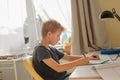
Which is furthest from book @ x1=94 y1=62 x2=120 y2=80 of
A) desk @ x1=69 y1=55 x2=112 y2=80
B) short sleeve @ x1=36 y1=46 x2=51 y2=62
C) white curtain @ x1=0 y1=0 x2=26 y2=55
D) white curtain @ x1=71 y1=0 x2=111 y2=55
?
white curtain @ x1=0 y1=0 x2=26 y2=55

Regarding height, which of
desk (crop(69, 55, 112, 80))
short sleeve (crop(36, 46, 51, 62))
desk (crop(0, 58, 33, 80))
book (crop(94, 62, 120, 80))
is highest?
short sleeve (crop(36, 46, 51, 62))

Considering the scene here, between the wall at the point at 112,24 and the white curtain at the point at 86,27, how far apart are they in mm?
84

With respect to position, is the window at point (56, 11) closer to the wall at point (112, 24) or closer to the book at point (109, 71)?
the wall at point (112, 24)

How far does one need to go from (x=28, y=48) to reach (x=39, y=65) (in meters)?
1.14

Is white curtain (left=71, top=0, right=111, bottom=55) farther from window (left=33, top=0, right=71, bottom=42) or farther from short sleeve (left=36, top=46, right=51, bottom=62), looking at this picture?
short sleeve (left=36, top=46, right=51, bottom=62)

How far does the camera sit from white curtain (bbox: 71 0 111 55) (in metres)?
2.54

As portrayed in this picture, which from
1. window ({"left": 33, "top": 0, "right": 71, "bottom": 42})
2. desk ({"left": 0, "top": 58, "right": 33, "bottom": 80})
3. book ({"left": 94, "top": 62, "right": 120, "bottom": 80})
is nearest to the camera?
book ({"left": 94, "top": 62, "right": 120, "bottom": 80})

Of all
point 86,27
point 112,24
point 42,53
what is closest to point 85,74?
point 42,53

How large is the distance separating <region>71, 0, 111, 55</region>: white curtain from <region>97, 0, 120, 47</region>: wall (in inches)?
3.3

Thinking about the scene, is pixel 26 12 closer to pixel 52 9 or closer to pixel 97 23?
pixel 52 9

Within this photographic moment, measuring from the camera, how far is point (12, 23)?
290cm

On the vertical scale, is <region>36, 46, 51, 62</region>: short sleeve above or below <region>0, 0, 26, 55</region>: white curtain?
below

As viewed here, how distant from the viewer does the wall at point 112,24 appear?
102 inches

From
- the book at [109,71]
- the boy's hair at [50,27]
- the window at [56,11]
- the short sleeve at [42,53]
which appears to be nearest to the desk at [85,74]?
the book at [109,71]
